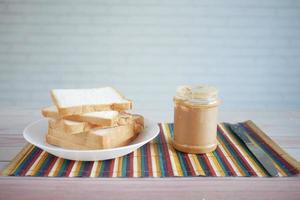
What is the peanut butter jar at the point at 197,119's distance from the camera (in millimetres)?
970

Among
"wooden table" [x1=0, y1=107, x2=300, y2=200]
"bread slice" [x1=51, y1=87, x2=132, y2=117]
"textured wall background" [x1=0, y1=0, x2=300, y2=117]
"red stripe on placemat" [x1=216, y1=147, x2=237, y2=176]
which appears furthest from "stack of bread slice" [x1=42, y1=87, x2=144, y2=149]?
"textured wall background" [x1=0, y1=0, x2=300, y2=117]

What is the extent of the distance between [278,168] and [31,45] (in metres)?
2.29

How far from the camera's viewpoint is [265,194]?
0.75 m

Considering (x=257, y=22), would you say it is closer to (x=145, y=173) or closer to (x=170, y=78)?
(x=170, y=78)

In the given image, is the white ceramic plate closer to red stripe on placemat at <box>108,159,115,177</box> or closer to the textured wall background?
red stripe on placemat at <box>108,159,115,177</box>

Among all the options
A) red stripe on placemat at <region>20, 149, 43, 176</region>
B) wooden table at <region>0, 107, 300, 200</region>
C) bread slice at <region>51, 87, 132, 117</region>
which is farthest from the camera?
bread slice at <region>51, 87, 132, 117</region>

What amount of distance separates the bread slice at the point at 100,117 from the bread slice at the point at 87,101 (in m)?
0.02

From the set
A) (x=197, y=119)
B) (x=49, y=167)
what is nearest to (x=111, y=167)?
(x=49, y=167)

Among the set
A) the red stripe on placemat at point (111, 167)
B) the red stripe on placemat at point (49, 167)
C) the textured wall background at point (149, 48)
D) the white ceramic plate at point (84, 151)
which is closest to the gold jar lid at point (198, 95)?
the white ceramic plate at point (84, 151)

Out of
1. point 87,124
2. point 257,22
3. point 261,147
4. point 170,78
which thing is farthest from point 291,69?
point 87,124

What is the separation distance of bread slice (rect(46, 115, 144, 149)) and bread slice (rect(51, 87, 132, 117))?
6 cm

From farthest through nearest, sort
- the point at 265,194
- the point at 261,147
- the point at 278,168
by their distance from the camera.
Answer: the point at 261,147
the point at 278,168
the point at 265,194

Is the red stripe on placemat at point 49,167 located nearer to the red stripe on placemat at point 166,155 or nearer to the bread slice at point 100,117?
the bread slice at point 100,117

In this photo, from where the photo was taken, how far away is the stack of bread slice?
3.00ft
